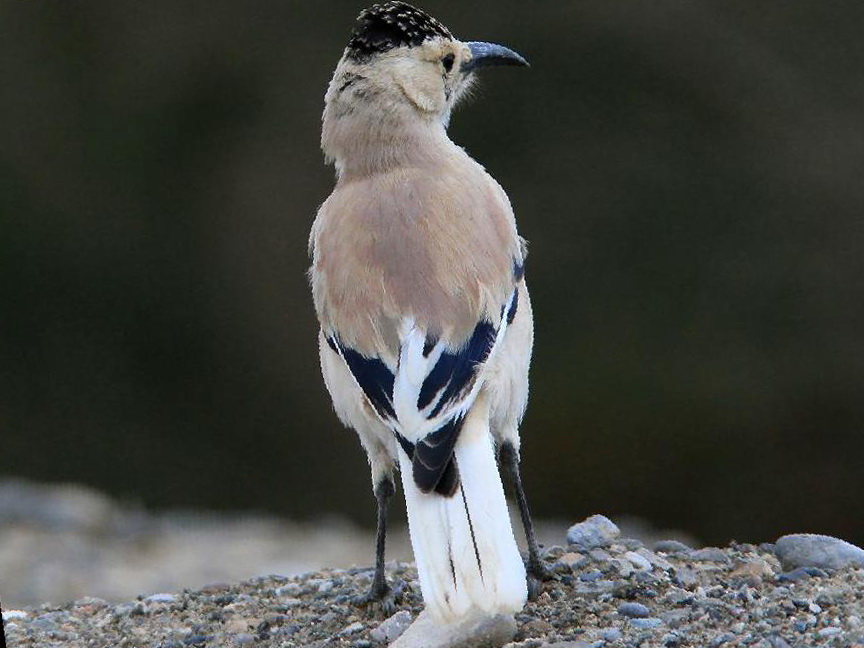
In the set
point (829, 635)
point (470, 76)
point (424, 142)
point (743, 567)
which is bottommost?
point (829, 635)

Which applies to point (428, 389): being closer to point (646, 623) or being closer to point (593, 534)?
point (646, 623)

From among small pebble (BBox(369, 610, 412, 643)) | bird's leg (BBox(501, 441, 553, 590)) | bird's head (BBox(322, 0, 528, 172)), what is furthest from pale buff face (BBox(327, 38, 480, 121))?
small pebble (BBox(369, 610, 412, 643))

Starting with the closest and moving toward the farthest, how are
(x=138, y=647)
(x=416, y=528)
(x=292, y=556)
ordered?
(x=416, y=528), (x=138, y=647), (x=292, y=556)

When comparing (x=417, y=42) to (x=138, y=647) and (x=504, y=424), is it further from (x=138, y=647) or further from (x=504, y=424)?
(x=138, y=647)

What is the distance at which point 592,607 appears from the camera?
20.2 feet

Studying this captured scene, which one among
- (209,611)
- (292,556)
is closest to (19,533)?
(292,556)

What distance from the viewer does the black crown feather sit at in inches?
273

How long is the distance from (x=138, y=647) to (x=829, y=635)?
275cm

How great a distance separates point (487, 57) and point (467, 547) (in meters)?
2.75

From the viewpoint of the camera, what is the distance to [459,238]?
6270 millimetres

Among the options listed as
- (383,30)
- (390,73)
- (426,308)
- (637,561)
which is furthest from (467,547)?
(383,30)

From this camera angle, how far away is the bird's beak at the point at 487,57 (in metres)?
7.36

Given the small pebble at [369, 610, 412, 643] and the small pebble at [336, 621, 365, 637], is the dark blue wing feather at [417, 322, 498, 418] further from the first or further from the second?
the small pebble at [336, 621, 365, 637]

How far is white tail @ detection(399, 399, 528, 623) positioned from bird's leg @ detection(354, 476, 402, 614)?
3.15ft
